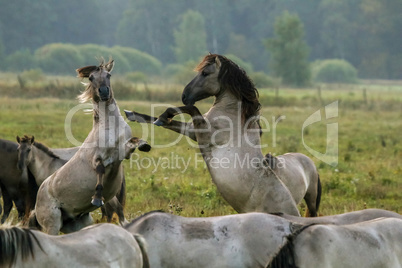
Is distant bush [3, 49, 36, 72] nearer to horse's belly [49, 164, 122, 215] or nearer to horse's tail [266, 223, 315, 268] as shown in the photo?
horse's belly [49, 164, 122, 215]

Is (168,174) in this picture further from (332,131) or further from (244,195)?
(332,131)

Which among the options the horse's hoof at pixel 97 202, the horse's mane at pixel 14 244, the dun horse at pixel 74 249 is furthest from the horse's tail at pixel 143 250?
the horse's hoof at pixel 97 202

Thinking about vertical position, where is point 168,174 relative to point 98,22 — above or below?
below

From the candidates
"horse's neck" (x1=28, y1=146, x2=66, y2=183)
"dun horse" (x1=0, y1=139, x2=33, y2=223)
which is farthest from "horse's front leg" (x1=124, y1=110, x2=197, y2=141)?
"dun horse" (x1=0, y1=139, x2=33, y2=223)

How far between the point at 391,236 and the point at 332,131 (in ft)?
57.4

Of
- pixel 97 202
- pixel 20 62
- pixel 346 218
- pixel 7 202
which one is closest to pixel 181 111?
pixel 97 202

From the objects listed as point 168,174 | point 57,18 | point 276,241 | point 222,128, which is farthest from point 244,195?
point 57,18

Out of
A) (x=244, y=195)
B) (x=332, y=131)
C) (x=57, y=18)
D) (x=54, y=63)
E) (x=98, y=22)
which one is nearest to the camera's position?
(x=244, y=195)

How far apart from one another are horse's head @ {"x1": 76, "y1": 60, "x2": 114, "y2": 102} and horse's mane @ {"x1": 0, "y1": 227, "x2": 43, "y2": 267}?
2.82m

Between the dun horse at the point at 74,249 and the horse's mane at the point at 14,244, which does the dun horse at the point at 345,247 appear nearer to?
the dun horse at the point at 74,249

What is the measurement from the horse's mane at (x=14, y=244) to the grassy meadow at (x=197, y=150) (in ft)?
15.0

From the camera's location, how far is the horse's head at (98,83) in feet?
25.2

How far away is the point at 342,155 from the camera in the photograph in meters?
17.4

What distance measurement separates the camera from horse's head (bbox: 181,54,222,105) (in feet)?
27.2
